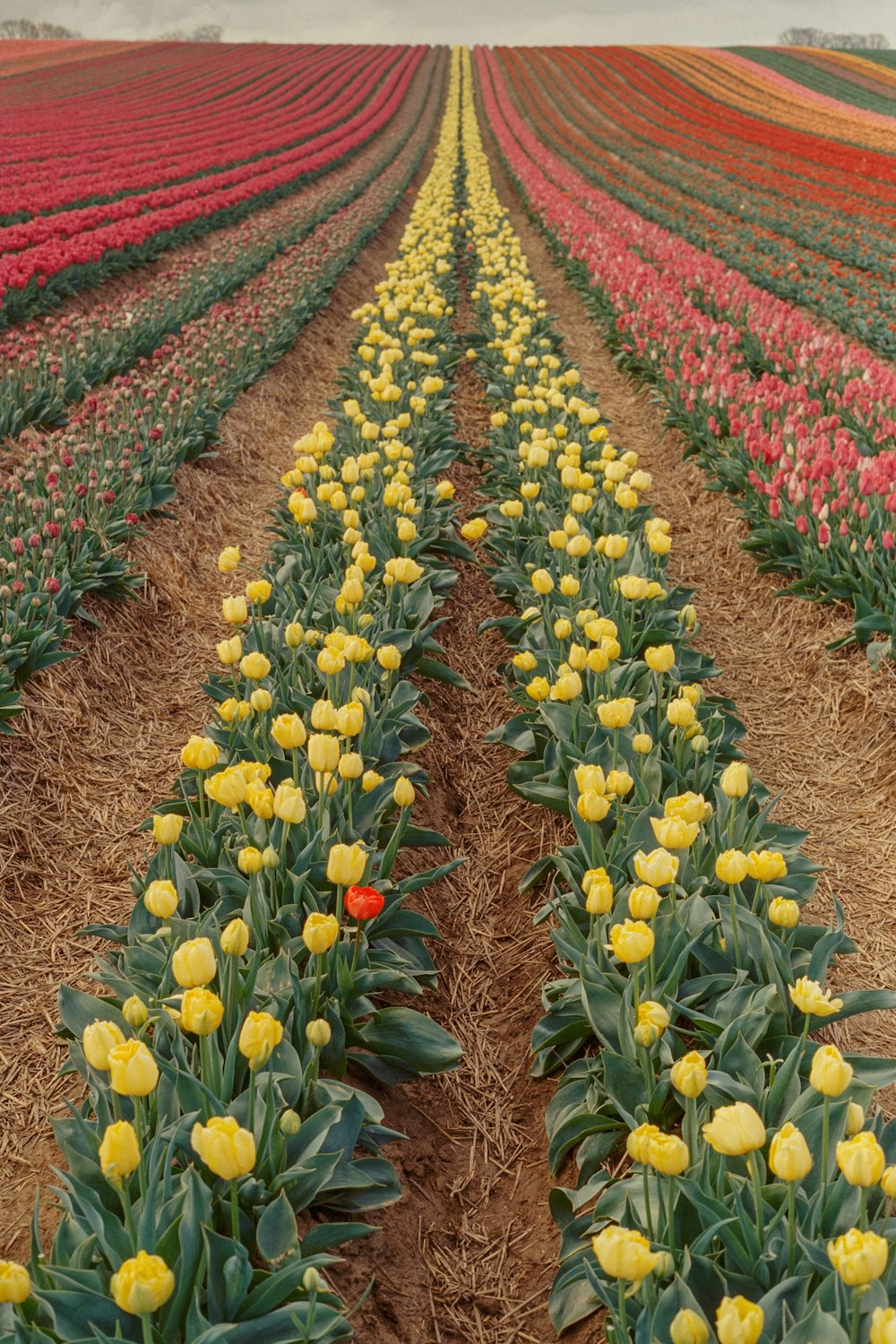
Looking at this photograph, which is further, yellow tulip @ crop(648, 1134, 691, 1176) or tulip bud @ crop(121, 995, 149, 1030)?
tulip bud @ crop(121, 995, 149, 1030)

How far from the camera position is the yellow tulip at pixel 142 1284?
1397mm

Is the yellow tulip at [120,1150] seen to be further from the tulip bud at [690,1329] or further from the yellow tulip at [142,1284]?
the tulip bud at [690,1329]

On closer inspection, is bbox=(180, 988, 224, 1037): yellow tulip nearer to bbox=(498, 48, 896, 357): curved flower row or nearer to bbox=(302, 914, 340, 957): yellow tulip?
bbox=(302, 914, 340, 957): yellow tulip

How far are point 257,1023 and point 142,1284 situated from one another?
46 centimetres

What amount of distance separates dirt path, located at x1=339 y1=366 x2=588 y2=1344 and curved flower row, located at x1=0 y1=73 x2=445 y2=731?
1822 mm

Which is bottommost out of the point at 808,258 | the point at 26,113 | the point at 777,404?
the point at 777,404

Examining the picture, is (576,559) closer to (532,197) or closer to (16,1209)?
(16,1209)

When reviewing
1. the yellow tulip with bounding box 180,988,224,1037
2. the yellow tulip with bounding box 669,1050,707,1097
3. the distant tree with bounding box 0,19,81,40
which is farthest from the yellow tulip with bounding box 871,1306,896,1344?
the distant tree with bounding box 0,19,81,40

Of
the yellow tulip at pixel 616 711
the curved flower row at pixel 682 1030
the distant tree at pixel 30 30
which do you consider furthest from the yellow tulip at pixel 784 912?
the distant tree at pixel 30 30

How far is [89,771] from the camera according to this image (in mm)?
4172

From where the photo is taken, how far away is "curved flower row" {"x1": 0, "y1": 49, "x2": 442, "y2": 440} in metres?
7.20

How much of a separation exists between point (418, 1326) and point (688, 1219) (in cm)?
73

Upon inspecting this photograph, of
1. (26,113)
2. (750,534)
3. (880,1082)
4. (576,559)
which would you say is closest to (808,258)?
(750,534)

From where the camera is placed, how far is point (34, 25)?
71062 millimetres
